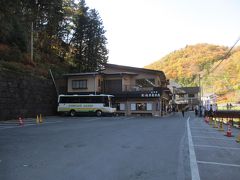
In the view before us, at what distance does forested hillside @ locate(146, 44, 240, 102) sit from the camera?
190ft

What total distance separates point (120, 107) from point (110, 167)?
46.3 m

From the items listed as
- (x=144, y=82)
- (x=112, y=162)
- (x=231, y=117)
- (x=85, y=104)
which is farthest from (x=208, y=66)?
(x=112, y=162)

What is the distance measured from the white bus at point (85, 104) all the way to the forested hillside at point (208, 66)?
667 inches

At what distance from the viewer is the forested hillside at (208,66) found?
5797 centimetres

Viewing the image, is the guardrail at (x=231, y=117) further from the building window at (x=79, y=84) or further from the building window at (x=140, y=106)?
the building window at (x=79, y=84)

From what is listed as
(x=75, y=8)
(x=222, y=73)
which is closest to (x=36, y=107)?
(x=75, y=8)

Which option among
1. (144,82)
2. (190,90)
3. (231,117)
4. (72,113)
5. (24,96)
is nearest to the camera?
(24,96)

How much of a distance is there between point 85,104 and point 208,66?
26.7 metres

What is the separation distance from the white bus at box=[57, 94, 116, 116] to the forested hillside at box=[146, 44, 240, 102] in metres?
16.9

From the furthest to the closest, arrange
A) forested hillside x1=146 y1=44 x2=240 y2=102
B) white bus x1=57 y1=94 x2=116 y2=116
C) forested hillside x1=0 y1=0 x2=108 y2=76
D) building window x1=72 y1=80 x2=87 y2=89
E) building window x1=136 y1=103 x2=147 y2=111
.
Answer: forested hillside x1=146 y1=44 x2=240 y2=102, building window x1=72 y1=80 x2=87 y2=89, building window x1=136 y1=103 x2=147 y2=111, white bus x1=57 y1=94 x2=116 y2=116, forested hillside x1=0 y1=0 x2=108 y2=76

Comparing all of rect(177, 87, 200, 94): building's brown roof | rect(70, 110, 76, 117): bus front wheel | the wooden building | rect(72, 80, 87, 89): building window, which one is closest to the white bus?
rect(70, 110, 76, 117): bus front wheel

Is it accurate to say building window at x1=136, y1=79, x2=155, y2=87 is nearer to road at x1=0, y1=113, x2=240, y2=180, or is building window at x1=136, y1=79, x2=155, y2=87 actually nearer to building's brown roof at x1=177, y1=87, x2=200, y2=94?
road at x1=0, y1=113, x2=240, y2=180

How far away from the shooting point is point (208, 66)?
6228 cm

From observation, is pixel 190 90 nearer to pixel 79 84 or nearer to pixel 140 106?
pixel 140 106
